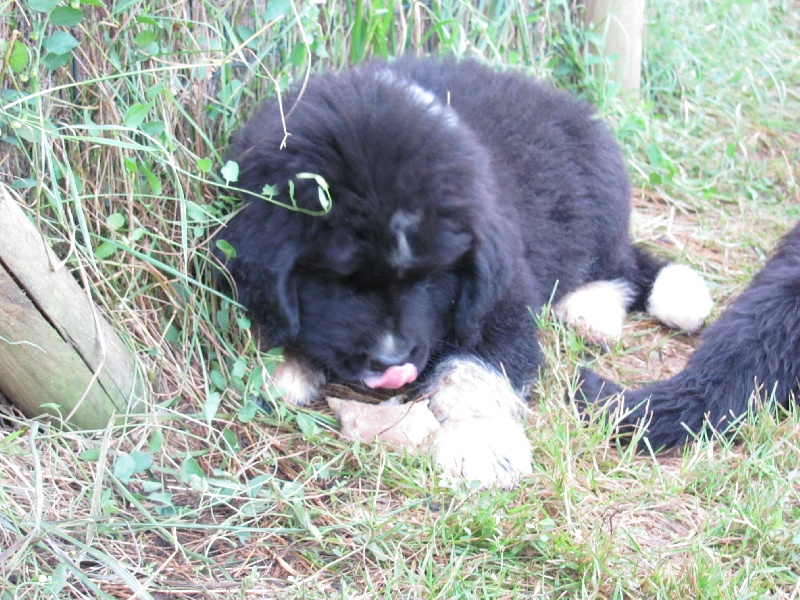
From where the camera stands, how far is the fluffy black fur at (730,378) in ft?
9.95

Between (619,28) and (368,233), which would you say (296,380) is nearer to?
(368,233)

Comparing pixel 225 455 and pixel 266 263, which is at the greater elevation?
pixel 266 263

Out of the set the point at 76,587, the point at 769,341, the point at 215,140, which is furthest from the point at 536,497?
the point at 215,140

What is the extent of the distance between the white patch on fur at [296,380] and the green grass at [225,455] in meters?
0.08

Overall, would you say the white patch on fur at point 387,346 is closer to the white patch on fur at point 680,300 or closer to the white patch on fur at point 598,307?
the white patch on fur at point 598,307

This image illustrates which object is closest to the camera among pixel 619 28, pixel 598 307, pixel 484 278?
pixel 484 278

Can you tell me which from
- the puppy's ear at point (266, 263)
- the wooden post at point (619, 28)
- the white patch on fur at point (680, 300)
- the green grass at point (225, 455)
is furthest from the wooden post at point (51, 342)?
the wooden post at point (619, 28)

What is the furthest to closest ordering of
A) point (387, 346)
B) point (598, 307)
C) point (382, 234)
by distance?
1. point (598, 307)
2. point (387, 346)
3. point (382, 234)

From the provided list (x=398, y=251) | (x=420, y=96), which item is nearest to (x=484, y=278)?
(x=398, y=251)

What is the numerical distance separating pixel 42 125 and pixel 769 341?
231 cm

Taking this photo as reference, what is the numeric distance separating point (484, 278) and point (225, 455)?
97 centimetres

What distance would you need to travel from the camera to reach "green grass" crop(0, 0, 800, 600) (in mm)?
2420

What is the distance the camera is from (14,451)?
263 centimetres

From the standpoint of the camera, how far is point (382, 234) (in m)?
2.77
